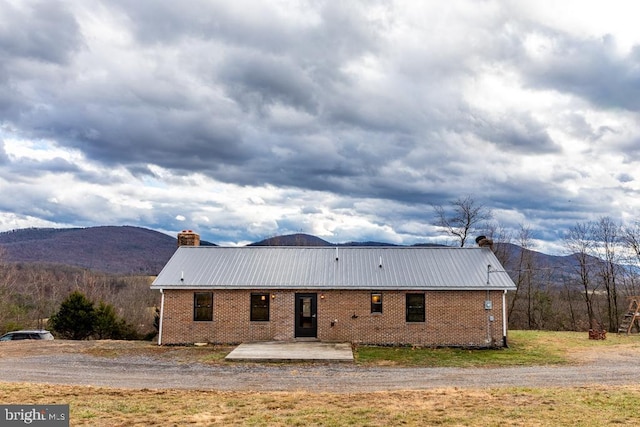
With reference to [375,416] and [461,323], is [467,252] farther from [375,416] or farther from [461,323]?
[375,416]

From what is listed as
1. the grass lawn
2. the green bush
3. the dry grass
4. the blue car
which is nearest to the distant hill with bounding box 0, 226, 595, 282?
the green bush

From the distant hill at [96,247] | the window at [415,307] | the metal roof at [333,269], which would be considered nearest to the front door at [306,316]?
the metal roof at [333,269]

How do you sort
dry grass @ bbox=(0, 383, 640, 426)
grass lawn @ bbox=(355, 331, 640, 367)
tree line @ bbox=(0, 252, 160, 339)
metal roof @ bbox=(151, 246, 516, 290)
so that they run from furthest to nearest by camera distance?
tree line @ bbox=(0, 252, 160, 339)
metal roof @ bbox=(151, 246, 516, 290)
grass lawn @ bbox=(355, 331, 640, 367)
dry grass @ bbox=(0, 383, 640, 426)

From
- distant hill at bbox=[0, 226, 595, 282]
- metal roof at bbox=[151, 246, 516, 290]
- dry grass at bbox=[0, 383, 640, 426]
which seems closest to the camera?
dry grass at bbox=[0, 383, 640, 426]

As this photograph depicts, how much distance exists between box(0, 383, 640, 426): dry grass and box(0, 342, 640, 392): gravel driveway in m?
1.19

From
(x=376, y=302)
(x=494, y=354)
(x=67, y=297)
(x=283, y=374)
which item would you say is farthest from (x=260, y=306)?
(x=67, y=297)

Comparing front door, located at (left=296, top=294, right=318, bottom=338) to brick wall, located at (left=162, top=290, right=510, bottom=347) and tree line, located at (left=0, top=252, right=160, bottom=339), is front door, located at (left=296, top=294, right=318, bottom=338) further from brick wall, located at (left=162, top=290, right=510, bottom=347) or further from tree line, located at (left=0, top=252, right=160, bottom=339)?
tree line, located at (left=0, top=252, right=160, bottom=339)

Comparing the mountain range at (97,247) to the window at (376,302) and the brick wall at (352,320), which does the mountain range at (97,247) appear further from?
the window at (376,302)

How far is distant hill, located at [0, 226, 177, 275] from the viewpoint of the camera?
434 feet

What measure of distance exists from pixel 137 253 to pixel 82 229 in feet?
106

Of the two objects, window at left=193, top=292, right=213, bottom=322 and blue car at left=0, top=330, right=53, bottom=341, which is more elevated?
window at left=193, top=292, right=213, bottom=322

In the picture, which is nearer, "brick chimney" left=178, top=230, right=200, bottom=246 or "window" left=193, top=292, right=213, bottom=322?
"window" left=193, top=292, right=213, bottom=322

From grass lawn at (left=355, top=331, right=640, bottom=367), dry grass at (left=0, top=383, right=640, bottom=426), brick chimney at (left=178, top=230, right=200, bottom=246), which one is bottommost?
grass lawn at (left=355, top=331, right=640, bottom=367)

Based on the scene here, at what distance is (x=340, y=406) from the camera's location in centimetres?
1091
